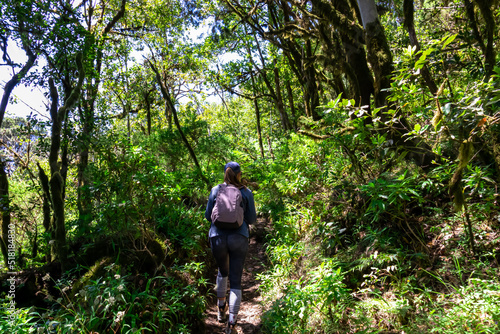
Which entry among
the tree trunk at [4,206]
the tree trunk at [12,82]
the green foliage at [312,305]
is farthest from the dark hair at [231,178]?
the tree trunk at [12,82]

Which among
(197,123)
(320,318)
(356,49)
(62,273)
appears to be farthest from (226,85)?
(320,318)

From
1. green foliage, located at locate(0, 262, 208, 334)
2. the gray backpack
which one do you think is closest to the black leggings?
the gray backpack

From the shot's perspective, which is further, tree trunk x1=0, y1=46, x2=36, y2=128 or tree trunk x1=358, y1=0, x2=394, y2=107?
tree trunk x1=0, y1=46, x2=36, y2=128

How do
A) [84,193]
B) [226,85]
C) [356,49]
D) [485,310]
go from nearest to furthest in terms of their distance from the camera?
[485,310]
[84,193]
[356,49]
[226,85]

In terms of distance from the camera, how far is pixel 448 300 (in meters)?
A: 2.76

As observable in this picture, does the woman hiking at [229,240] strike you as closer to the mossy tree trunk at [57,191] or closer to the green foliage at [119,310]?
the green foliage at [119,310]

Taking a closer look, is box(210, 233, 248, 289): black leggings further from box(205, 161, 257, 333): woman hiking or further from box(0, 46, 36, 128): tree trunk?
box(0, 46, 36, 128): tree trunk

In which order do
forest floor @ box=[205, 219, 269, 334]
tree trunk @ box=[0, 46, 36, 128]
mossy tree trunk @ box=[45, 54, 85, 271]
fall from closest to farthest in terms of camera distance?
1. forest floor @ box=[205, 219, 269, 334]
2. mossy tree trunk @ box=[45, 54, 85, 271]
3. tree trunk @ box=[0, 46, 36, 128]

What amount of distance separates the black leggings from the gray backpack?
16 cm

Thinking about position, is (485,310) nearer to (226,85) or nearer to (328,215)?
(328,215)

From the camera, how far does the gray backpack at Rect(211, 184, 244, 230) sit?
376cm

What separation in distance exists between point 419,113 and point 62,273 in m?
5.24

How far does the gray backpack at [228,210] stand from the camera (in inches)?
148

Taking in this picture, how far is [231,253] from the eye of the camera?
3834mm
